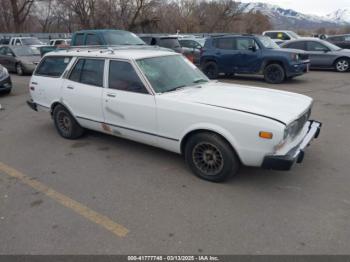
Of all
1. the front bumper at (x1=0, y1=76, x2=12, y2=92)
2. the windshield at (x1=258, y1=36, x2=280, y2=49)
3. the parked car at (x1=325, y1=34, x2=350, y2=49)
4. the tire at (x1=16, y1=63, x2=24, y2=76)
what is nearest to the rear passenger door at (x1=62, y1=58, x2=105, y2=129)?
the front bumper at (x1=0, y1=76, x2=12, y2=92)

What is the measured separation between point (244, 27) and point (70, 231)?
49096mm

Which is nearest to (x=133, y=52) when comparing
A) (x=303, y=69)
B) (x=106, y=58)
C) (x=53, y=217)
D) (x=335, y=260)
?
(x=106, y=58)

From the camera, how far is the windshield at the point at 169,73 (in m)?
4.20

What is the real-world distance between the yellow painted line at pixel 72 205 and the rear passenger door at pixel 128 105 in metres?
1.29

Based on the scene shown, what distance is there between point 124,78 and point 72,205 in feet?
6.25

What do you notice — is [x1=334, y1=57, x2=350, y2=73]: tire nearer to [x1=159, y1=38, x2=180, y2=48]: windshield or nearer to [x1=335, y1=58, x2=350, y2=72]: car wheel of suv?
[x1=335, y1=58, x2=350, y2=72]: car wheel of suv

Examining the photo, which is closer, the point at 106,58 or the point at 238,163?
the point at 238,163

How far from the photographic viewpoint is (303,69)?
10.9 metres

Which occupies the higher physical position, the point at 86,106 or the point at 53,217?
the point at 86,106

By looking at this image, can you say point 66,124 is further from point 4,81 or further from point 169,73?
point 4,81

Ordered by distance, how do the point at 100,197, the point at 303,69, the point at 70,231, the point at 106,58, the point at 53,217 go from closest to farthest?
the point at 70,231, the point at 53,217, the point at 100,197, the point at 106,58, the point at 303,69

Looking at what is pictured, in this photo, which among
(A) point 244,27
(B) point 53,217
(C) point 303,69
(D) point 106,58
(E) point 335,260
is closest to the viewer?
(E) point 335,260

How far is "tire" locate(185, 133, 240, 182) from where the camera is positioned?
11.8 ft

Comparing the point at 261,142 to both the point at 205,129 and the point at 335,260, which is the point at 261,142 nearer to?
the point at 205,129
